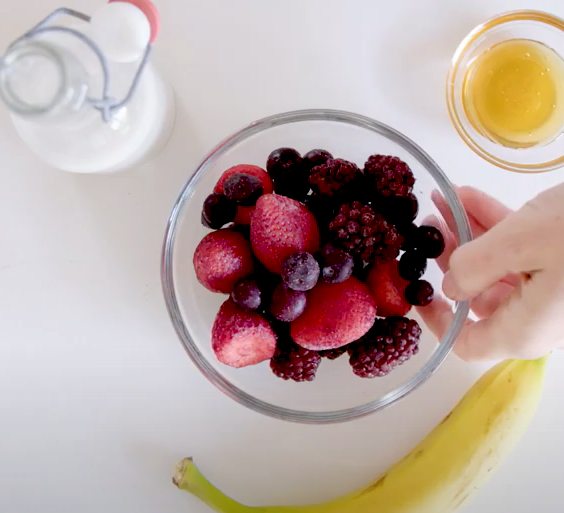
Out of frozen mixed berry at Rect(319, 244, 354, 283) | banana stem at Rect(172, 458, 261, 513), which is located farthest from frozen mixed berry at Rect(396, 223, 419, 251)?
banana stem at Rect(172, 458, 261, 513)

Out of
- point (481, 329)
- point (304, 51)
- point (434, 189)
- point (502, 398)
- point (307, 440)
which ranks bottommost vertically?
point (307, 440)

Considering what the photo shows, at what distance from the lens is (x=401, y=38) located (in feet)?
3.01

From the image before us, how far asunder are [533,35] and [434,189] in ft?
1.09

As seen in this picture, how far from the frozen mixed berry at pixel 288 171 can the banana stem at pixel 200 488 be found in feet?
1.51

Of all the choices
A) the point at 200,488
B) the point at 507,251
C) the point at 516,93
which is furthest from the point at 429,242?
the point at 200,488

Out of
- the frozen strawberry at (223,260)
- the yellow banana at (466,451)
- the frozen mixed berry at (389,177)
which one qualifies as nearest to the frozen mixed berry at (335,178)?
the frozen mixed berry at (389,177)

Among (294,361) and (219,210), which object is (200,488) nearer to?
(294,361)

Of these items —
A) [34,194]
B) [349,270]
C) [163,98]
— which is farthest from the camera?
[34,194]

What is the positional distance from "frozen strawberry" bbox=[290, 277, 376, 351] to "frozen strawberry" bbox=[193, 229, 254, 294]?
0.34ft

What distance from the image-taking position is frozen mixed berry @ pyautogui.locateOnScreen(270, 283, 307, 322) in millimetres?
705

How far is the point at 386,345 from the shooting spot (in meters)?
0.74

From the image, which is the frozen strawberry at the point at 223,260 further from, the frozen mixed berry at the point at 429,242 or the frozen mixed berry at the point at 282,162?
the frozen mixed berry at the point at 429,242

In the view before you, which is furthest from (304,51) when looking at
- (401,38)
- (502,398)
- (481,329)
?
(502,398)

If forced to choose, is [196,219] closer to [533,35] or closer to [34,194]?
[34,194]
